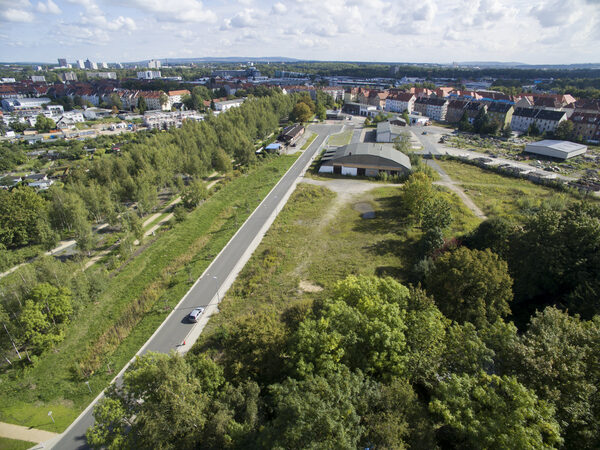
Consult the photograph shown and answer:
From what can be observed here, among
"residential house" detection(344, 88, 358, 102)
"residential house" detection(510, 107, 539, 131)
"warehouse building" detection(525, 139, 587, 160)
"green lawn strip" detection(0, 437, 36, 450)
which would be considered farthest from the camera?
"residential house" detection(344, 88, 358, 102)

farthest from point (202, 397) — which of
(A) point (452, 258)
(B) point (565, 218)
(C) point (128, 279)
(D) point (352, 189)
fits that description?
(D) point (352, 189)

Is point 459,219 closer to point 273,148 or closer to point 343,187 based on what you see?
point 343,187

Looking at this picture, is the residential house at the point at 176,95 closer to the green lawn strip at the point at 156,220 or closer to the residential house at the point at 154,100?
the residential house at the point at 154,100

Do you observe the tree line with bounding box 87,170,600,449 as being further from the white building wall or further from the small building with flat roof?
the small building with flat roof

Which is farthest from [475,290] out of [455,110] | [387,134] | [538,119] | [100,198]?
[455,110]

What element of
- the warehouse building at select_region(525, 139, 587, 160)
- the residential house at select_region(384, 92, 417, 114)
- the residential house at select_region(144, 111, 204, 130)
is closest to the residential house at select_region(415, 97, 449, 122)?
the residential house at select_region(384, 92, 417, 114)

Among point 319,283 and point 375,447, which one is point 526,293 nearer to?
point 319,283

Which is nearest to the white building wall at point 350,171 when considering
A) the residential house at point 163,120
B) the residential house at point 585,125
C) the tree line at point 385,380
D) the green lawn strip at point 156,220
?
the green lawn strip at point 156,220
